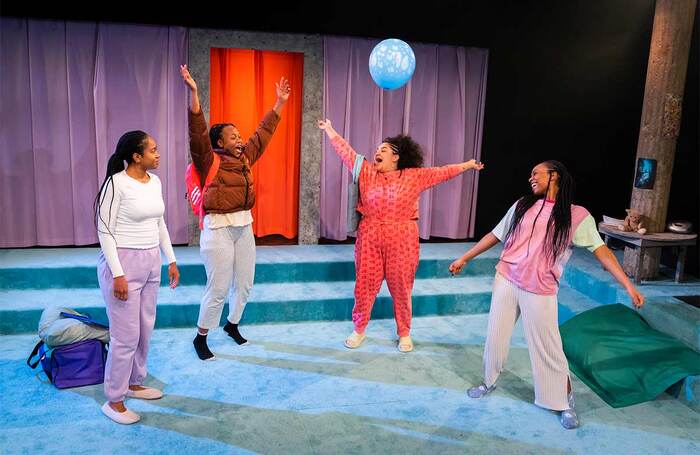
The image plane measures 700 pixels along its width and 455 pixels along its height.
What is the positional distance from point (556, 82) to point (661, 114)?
5.41 feet

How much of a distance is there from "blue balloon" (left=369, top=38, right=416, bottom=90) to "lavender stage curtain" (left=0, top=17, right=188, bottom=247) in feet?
7.09

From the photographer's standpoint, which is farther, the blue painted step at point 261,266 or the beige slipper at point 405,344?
the blue painted step at point 261,266

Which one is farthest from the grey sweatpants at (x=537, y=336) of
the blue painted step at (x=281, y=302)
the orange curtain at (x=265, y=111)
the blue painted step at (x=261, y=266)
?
the orange curtain at (x=265, y=111)

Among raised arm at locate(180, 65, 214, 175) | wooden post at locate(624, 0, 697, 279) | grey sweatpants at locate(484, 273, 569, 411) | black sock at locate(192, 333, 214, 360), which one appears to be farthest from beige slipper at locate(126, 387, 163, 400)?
wooden post at locate(624, 0, 697, 279)

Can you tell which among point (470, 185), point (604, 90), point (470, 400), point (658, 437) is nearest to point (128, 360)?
point (470, 400)

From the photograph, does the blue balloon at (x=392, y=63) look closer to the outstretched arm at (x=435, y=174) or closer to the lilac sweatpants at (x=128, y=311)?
the outstretched arm at (x=435, y=174)

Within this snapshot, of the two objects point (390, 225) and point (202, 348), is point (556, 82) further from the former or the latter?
point (202, 348)

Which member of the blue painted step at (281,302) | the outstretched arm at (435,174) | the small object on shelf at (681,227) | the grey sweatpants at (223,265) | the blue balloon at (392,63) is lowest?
the blue painted step at (281,302)

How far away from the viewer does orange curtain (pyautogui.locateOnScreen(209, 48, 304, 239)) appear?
5.91 m

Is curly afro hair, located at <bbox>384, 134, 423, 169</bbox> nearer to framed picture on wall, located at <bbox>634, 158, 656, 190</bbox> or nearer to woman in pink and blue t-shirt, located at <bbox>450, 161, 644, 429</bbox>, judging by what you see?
woman in pink and blue t-shirt, located at <bbox>450, 161, 644, 429</bbox>

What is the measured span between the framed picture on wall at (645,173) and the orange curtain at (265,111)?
3151 millimetres

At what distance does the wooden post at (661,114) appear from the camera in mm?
4953

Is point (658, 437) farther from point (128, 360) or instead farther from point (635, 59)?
point (635, 59)

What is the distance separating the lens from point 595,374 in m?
3.85
